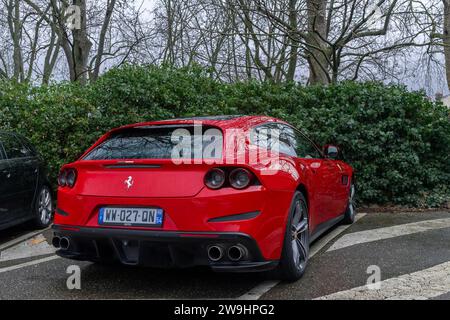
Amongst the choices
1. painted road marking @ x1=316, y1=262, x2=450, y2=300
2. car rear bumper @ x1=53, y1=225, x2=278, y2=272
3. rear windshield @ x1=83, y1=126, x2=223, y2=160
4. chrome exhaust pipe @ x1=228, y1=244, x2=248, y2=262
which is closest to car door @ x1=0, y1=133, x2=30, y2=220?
rear windshield @ x1=83, y1=126, x2=223, y2=160

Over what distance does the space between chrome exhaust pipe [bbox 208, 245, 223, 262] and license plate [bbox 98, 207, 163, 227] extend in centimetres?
42

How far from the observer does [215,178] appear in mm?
3562

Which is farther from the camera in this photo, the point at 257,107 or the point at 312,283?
the point at 257,107

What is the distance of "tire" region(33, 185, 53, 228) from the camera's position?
6699 mm

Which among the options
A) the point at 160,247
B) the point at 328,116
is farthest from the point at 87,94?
the point at 160,247

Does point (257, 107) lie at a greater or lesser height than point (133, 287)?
greater

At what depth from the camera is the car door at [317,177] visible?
15.2ft

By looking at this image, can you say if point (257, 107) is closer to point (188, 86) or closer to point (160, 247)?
point (188, 86)

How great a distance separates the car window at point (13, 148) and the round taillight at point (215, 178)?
12.6ft

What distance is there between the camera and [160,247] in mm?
3516

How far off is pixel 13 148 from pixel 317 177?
165 inches

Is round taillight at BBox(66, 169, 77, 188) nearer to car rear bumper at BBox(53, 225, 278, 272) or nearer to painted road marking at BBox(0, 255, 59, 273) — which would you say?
car rear bumper at BBox(53, 225, 278, 272)

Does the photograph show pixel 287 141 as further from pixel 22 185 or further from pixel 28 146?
pixel 28 146
